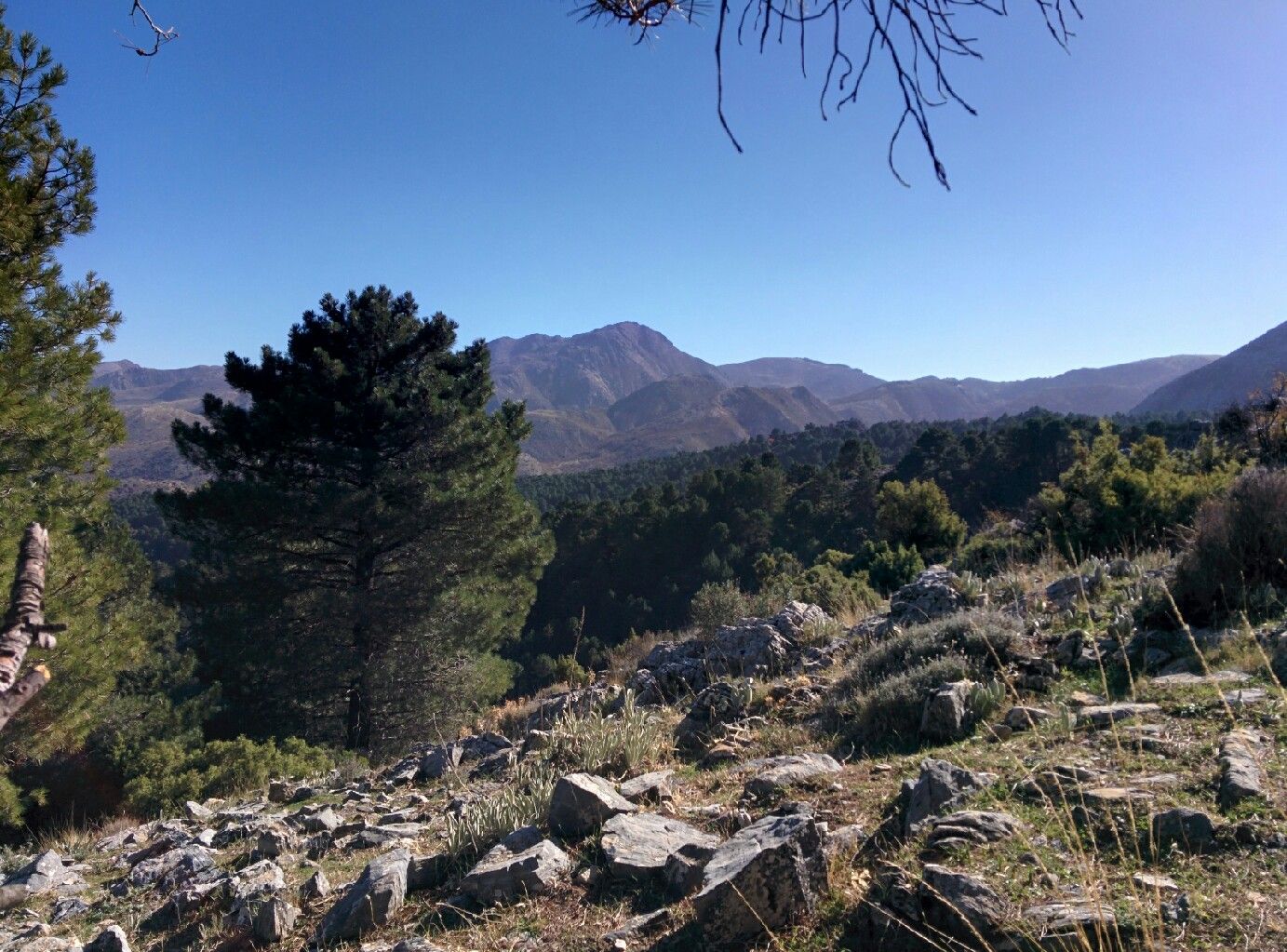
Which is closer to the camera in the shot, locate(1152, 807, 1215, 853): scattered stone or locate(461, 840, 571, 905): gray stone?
locate(1152, 807, 1215, 853): scattered stone

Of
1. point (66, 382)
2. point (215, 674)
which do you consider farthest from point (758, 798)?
point (215, 674)

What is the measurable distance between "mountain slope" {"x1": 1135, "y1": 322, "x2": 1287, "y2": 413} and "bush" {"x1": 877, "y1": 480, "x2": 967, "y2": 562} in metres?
112

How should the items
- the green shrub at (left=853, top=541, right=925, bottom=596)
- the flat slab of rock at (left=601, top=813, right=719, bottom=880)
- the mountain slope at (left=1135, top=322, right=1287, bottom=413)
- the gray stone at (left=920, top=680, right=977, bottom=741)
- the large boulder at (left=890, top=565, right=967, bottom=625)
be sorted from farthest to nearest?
the mountain slope at (left=1135, top=322, right=1287, bottom=413)
the green shrub at (left=853, top=541, right=925, bottom=596)
the large boulder at (left=890, top=565, right=967, bottom=625)
the gray stone at (left=920, top=680, right=977, bottom=741)
the flat slab of rock at (left=601, top=813, right=719, bottom=880)

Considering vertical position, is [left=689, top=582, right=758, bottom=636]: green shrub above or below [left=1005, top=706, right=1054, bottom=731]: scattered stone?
below

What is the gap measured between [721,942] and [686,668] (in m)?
4.84

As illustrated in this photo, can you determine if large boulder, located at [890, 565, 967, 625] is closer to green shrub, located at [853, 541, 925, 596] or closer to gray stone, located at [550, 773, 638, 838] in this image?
gray stone, located at [550, 773, 638, 838]

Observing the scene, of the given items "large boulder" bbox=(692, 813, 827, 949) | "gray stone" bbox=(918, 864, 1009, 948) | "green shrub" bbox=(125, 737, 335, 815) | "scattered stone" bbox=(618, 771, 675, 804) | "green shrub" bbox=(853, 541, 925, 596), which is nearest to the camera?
"gray stone" bbox=(918, 864, 1009, 948)

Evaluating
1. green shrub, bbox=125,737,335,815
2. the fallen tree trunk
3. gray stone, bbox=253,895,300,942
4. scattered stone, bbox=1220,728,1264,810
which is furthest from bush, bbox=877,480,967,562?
the fallen tree trunk

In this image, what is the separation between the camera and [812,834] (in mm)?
2443

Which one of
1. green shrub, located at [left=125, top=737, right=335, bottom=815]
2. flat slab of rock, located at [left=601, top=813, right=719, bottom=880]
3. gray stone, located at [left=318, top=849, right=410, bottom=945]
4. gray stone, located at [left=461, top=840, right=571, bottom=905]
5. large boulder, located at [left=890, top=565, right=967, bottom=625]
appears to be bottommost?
green shrub, located at [left=125, top=737, right=335, bottom=815]

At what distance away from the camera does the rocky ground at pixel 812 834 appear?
6.77ft

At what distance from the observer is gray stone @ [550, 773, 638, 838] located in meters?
3.38

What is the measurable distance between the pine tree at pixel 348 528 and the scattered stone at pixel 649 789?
990 centimetres

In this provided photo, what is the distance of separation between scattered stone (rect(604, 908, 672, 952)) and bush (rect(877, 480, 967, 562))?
15868 millimetres
